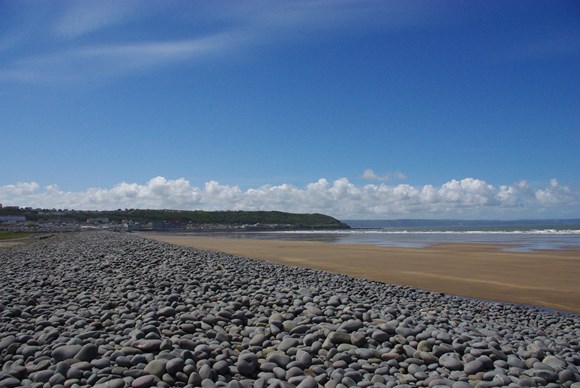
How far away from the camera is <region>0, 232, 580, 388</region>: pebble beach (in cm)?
471

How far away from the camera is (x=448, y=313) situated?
30.2 ft

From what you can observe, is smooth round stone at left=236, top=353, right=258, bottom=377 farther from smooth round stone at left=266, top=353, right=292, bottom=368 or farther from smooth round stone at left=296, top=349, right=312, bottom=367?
smooth round stone at left=296, top=349, right=312, bottom=367

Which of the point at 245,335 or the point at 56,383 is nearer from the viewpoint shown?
the point at 56,383

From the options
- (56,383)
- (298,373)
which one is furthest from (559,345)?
(56,383)

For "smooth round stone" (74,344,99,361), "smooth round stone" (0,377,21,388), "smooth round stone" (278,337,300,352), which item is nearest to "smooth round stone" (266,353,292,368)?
"smooth round stone" (278,337,300,352)

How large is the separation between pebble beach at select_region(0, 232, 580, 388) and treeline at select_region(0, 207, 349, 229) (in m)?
142

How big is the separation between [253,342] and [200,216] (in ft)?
555

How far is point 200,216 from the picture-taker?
171500 mm

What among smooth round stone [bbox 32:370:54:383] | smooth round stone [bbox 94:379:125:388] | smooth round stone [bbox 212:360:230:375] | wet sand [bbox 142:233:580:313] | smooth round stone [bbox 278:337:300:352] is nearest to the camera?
smooth round stone [bbox 94:379:125:388]

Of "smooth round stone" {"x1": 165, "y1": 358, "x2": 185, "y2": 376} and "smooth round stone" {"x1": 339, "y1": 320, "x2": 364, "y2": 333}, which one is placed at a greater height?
"smooth round stone" {"x1": 339, "y1": 320, "x2": 364, "y2": 333}

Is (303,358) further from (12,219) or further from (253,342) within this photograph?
(12,219)

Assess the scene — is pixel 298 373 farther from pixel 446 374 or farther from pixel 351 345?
pixel 446 374

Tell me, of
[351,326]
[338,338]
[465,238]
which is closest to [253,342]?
[338,338]

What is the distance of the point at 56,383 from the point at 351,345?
3.23 metres
